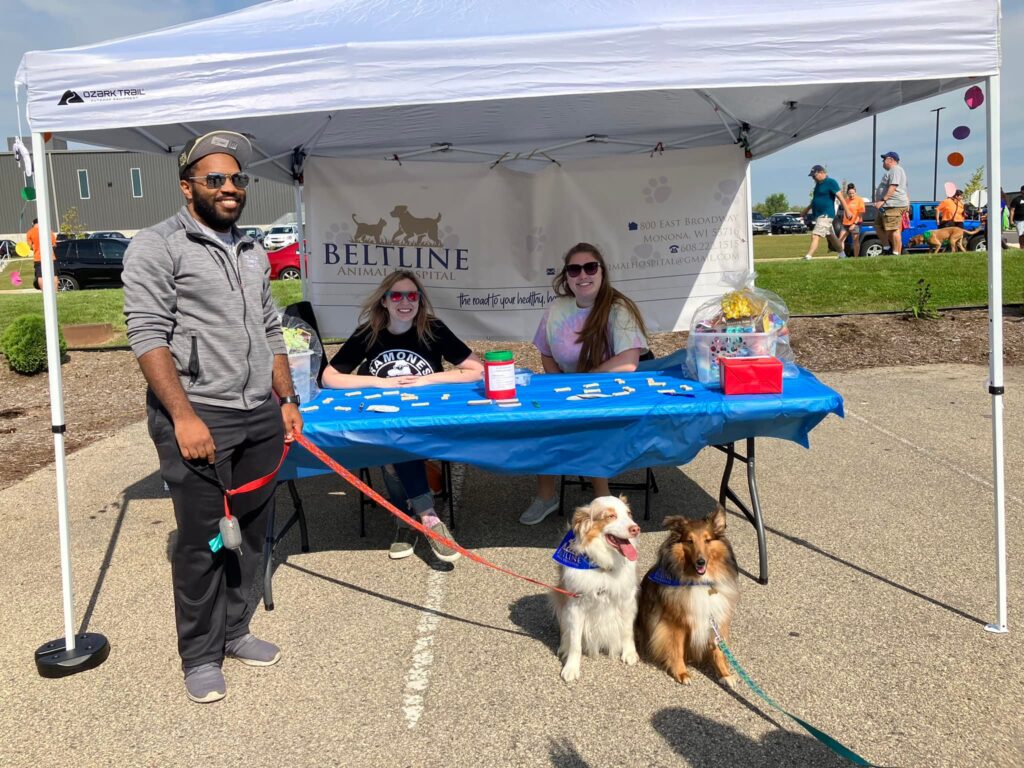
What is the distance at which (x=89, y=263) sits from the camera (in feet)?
66.2

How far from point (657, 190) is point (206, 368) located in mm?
4411

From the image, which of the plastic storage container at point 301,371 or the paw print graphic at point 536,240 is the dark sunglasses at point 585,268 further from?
the paw print graphic at point 536,240

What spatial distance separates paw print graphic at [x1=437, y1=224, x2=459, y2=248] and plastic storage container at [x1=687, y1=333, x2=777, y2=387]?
2850mm

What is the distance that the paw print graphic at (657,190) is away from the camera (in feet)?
20.1

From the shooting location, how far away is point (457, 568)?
3859 mm

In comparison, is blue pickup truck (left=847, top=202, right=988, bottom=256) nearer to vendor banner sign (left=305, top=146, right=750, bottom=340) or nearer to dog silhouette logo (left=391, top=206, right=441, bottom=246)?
vendor banner sign (left=305, top=146, right=750, bottom=340)

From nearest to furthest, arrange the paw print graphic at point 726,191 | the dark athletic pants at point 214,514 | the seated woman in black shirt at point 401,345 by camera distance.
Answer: the dark athletic pants at point 214,514 → the seated woman in black shirt at point 401,345 → the paw print graphic at point 726,191

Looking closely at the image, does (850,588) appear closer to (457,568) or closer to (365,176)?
(457,568)

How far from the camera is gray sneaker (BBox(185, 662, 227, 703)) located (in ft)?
9.05

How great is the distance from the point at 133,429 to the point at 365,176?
124 inches

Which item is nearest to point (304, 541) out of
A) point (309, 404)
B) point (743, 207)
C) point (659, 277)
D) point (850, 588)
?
point (309, 404)

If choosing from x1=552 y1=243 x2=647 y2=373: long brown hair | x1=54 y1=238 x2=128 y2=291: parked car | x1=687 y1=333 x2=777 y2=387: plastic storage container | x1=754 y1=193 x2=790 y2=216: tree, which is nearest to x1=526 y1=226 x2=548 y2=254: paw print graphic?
x1=552 y1=243 x2=647 y2=373: long brown hair

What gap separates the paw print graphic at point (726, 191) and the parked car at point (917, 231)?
1347 centimetres

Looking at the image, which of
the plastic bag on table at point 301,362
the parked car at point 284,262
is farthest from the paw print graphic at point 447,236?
the parked car at point 284,262
